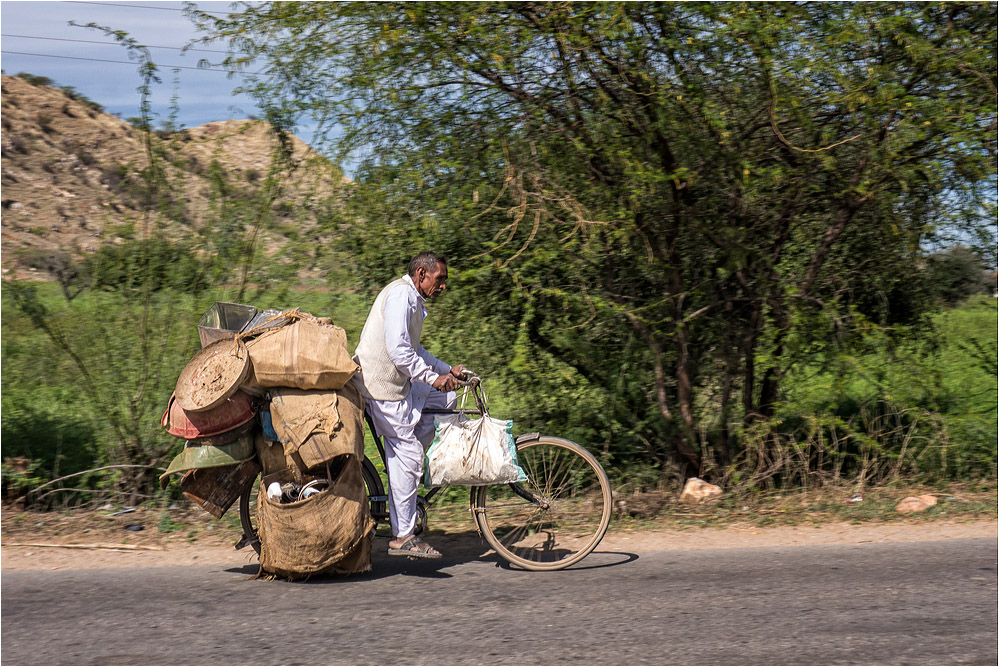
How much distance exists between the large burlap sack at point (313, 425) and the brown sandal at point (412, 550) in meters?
0.68

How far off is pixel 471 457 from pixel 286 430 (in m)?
1.15

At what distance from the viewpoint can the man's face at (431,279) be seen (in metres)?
5.50

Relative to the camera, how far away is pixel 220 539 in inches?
248

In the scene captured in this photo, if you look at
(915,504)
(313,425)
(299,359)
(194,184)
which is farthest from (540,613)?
(194,184)

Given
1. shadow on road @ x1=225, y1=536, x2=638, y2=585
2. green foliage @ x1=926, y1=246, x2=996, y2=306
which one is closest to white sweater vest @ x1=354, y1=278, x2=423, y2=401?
shadow on road @ x1=225, y1=536, x2=638, y2=585

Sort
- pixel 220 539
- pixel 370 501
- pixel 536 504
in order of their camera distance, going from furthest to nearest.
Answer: pixel 220 539, pixel 536 504, pixel 370 501

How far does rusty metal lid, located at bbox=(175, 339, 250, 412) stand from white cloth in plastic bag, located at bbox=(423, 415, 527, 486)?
1.28m

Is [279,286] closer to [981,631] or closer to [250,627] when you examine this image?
[250,627]

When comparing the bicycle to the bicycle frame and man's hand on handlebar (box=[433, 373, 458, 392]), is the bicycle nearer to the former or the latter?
the bicycle frame

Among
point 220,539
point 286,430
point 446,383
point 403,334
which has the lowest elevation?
point 220,539

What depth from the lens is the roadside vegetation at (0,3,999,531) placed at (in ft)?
22.1

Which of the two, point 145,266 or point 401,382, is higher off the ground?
point 145,266

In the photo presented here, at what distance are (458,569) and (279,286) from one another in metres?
3.30

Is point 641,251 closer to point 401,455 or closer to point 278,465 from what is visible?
point 401,455
